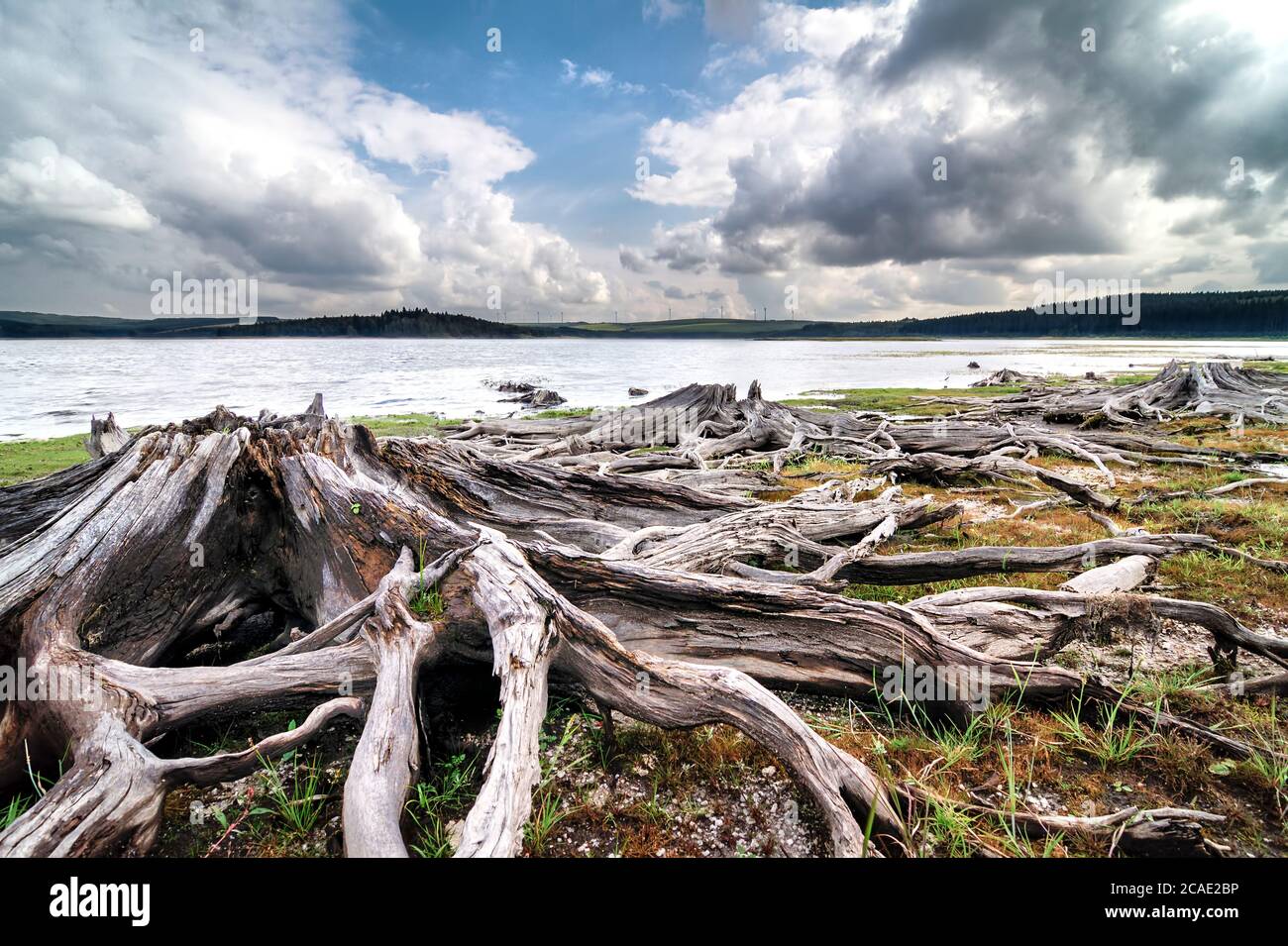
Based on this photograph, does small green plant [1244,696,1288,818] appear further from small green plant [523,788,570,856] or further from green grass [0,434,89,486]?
green grass [0,434,89,486]

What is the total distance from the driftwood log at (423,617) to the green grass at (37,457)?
9475 mm

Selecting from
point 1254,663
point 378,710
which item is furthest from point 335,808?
point 1254,663

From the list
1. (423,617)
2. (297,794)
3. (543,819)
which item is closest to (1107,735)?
(543,819)

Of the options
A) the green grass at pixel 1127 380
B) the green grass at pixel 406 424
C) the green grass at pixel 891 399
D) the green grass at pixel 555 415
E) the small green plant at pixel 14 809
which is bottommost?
the small green plant at pixel 14 809

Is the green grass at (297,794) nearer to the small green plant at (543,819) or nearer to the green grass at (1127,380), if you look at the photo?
the small green plant at (543,819)

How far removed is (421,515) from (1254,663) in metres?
6.87

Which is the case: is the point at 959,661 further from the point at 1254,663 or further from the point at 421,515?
the point at 421,515

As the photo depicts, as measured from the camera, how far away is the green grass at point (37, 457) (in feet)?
42.6

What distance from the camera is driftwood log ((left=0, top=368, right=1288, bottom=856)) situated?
2809mm

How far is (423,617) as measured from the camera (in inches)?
151

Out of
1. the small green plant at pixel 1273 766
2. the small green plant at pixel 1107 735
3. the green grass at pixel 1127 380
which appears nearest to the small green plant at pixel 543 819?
the small green plant at pixel 1107 735

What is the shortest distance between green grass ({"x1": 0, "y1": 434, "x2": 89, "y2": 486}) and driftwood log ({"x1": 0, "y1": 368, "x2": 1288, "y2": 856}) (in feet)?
31.1

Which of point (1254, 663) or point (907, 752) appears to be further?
point (1254, 663)
